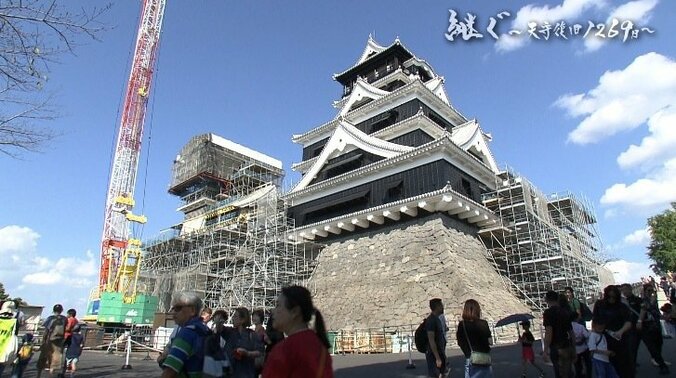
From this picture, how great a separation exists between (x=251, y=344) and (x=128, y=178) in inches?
1666

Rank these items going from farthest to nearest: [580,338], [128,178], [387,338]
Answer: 1. [128,178]
2. [387,338]
3. [580,338]

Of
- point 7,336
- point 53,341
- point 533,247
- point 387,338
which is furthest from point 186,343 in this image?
point 533,247

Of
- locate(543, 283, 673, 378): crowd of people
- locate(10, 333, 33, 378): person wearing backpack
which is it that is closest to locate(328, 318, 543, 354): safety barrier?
locate(543, 283, 673, 378): crowd of people

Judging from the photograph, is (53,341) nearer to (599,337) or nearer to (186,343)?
(186,343)

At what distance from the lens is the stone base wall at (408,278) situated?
63.8 ft

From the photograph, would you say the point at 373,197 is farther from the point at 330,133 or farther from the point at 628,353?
the point at 628,353

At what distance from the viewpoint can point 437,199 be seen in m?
21.6

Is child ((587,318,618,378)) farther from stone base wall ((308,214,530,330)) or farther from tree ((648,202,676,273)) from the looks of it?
tree ((648,202,676,273))

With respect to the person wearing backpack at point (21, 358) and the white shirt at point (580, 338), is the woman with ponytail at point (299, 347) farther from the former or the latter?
the person wearing backpack at point (21, 358)

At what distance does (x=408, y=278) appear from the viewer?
21.1 m

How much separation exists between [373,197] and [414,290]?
6.56m

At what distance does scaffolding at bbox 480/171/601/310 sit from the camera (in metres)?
23.1

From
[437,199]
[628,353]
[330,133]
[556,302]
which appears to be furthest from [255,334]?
[330,133]

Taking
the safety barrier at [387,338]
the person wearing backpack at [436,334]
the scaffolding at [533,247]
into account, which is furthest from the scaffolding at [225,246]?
the person wearing backpack at [436,334]
